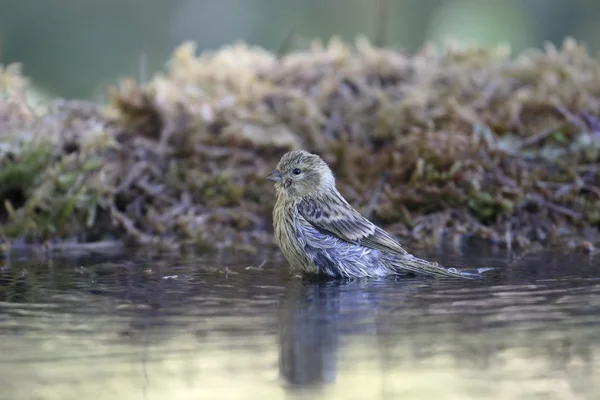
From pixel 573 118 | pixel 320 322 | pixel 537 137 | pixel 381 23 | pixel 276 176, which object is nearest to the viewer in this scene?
pixel 320 322

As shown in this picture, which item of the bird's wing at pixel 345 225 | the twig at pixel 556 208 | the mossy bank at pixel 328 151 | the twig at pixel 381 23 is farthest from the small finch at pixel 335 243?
the twig at pixel 381 23

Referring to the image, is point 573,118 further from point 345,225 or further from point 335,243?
point 335,243

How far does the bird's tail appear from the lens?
19.1 feet

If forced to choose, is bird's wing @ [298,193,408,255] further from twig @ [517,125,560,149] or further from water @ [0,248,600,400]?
twig @ [517,125,560,149]

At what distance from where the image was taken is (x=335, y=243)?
6.25 meters

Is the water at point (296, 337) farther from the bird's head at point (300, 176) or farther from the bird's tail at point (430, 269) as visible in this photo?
the bird's head at point (300, 176)

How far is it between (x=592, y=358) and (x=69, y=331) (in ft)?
7.67

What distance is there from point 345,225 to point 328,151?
277 centimetres

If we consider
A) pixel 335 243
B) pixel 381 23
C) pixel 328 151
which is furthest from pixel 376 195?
pixel 381 23

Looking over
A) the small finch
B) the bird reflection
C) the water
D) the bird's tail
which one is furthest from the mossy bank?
the bird reflection

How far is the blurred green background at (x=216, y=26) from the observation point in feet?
56.7

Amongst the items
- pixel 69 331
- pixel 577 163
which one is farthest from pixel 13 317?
pixel 577 163

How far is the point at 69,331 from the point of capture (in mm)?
4211

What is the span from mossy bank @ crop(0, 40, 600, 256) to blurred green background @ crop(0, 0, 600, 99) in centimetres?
722
